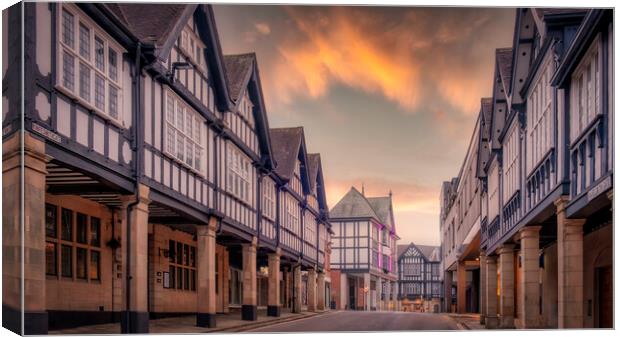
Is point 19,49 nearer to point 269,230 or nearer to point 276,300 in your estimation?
point 269,230

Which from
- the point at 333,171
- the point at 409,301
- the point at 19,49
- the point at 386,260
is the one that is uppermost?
the point at 19,49

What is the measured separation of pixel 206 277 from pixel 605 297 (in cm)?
1163

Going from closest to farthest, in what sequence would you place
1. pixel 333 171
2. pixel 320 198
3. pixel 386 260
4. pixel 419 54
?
pixel 419 54 → pixel 333 171 → pixel 320 198 → pixel 386 260

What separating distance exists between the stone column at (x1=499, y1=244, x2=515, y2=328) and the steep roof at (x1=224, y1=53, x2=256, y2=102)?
10.4 m

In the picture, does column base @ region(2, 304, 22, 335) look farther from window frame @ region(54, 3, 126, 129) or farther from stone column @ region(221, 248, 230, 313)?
stone column @ region(221, 248, 230, 313)

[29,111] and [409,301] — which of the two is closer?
[29,111]

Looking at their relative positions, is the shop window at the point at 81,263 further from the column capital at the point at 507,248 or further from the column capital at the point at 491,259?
the column capital at the point at 491,259

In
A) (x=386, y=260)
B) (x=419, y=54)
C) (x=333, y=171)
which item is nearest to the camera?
(x=419, y=54)

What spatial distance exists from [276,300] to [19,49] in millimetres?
24199

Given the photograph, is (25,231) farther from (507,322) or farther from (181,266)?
(507,322)

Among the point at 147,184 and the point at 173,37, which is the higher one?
the point at 173,37

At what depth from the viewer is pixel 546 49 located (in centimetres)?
1944

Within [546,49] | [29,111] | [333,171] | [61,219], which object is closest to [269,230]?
[333,171]

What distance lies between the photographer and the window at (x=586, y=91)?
1543cm
